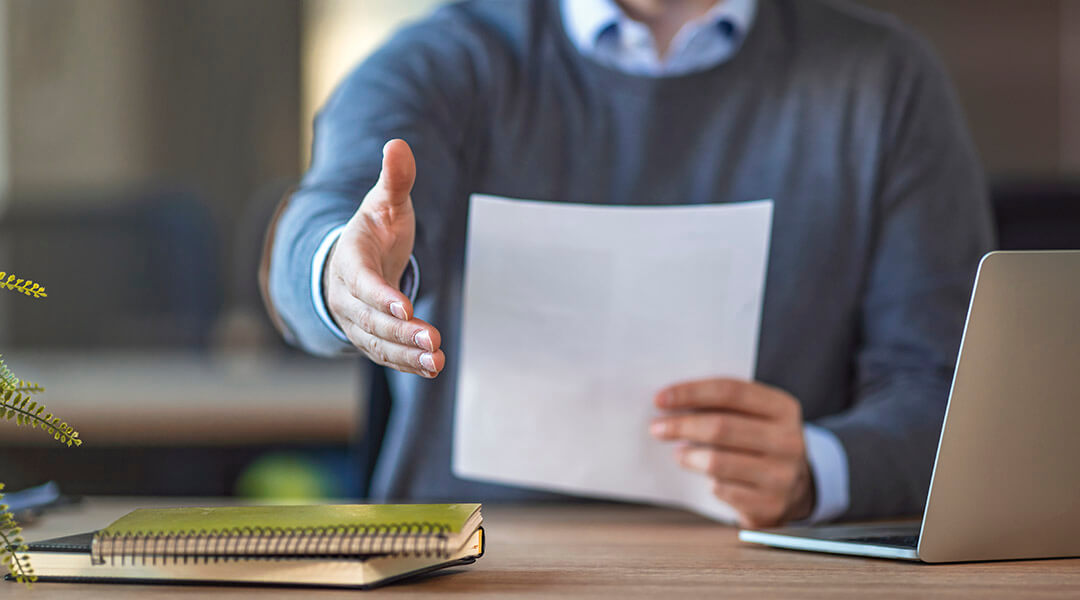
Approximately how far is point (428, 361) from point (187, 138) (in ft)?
8.63

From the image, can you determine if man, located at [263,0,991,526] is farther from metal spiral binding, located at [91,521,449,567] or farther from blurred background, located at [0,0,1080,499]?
blurred background, located at [0,0,1080,499]

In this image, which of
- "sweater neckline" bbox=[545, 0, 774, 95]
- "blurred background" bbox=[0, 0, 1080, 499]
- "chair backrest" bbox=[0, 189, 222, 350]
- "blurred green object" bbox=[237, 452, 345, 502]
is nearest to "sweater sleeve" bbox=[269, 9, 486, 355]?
"sweater neckline" bbox=[545, 0, 774, 95]

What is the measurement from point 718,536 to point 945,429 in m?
0.24

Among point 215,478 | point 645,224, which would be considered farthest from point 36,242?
point 645,224

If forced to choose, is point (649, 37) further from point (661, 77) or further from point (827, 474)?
point (827, 474)

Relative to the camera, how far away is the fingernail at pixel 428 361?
1.72 feet

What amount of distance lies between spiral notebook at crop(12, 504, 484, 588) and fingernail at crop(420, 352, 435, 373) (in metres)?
0.08

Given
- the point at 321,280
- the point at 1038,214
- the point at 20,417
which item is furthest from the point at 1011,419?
the point at 1038,214

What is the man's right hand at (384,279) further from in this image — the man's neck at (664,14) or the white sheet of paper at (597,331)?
the man's neck at (664,14)

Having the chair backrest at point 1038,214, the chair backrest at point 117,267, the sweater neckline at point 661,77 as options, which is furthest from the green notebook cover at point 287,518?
the chair backrest at point 117,267

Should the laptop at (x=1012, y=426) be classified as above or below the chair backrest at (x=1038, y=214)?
below

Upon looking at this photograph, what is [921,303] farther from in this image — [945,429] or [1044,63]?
[1044,63]

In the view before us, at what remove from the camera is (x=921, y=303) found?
999mm

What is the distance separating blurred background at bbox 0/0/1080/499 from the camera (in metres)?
2.85
